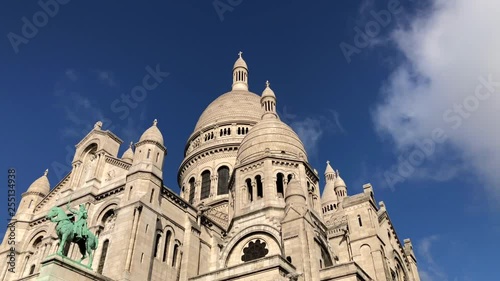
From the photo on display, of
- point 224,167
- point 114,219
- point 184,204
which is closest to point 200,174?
point 224,167

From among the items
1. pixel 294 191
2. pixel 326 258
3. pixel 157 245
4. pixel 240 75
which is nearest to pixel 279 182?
pixel 294 191

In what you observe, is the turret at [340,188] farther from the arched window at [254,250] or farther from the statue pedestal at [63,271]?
the statue pedestal at [63,271]

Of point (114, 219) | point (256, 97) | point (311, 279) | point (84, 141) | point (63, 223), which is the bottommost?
point (311, 279)

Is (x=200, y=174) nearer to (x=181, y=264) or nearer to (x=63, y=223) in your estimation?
(x=181, y=264)

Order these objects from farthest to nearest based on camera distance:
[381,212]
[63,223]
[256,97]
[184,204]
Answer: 1. [256,97]
2. [381,212]
3. [184,204]
4. [63,223]

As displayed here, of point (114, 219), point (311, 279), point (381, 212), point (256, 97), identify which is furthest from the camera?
point (256, 97)

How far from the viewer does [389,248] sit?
33219 mm

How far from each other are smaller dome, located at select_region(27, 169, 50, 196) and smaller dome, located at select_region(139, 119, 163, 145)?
12.2 m

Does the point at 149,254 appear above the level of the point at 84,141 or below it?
below

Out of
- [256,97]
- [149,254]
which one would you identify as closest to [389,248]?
[149,254]

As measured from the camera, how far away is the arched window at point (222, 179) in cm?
4359

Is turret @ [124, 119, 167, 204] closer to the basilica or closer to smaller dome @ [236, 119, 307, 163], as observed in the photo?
the basilica

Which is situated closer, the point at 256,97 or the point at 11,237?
the point at 11,237

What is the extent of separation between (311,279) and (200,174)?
80.7 ft
